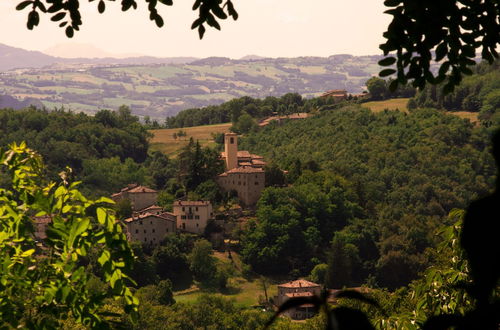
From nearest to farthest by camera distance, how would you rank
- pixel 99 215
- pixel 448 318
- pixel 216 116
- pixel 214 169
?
pixel 448 318 < pixel 99 215 < pixel 214 169 < pixel 216 116

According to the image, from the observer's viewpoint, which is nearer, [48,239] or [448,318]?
[448,318]

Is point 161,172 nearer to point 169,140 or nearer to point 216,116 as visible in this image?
point 169,140

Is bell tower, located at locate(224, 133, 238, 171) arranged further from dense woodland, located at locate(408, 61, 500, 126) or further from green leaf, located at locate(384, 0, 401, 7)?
green leaf, located at locate(384, 0, 401, 7)

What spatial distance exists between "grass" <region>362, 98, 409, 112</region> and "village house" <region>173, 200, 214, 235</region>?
224ft

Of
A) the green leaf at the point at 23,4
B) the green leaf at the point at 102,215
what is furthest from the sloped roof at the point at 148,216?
the green leaf at the point at 102,215

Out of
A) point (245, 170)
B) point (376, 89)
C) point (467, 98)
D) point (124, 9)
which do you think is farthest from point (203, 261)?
point (376, 89)

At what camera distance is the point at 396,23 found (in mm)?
8562

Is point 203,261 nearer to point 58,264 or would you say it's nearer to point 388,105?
point 58,264

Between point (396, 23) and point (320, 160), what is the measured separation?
372 ft

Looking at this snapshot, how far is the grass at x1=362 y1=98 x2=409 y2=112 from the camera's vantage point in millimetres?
Answer: 145875

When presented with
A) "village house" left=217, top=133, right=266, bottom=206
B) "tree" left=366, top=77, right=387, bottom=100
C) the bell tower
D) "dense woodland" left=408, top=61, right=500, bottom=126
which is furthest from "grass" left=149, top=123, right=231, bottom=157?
"village house" left=217, top=133, right=266, bottom=206

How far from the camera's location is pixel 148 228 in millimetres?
79625

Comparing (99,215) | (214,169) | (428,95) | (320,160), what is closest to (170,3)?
(99,215)

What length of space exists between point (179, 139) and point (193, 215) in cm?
7355
